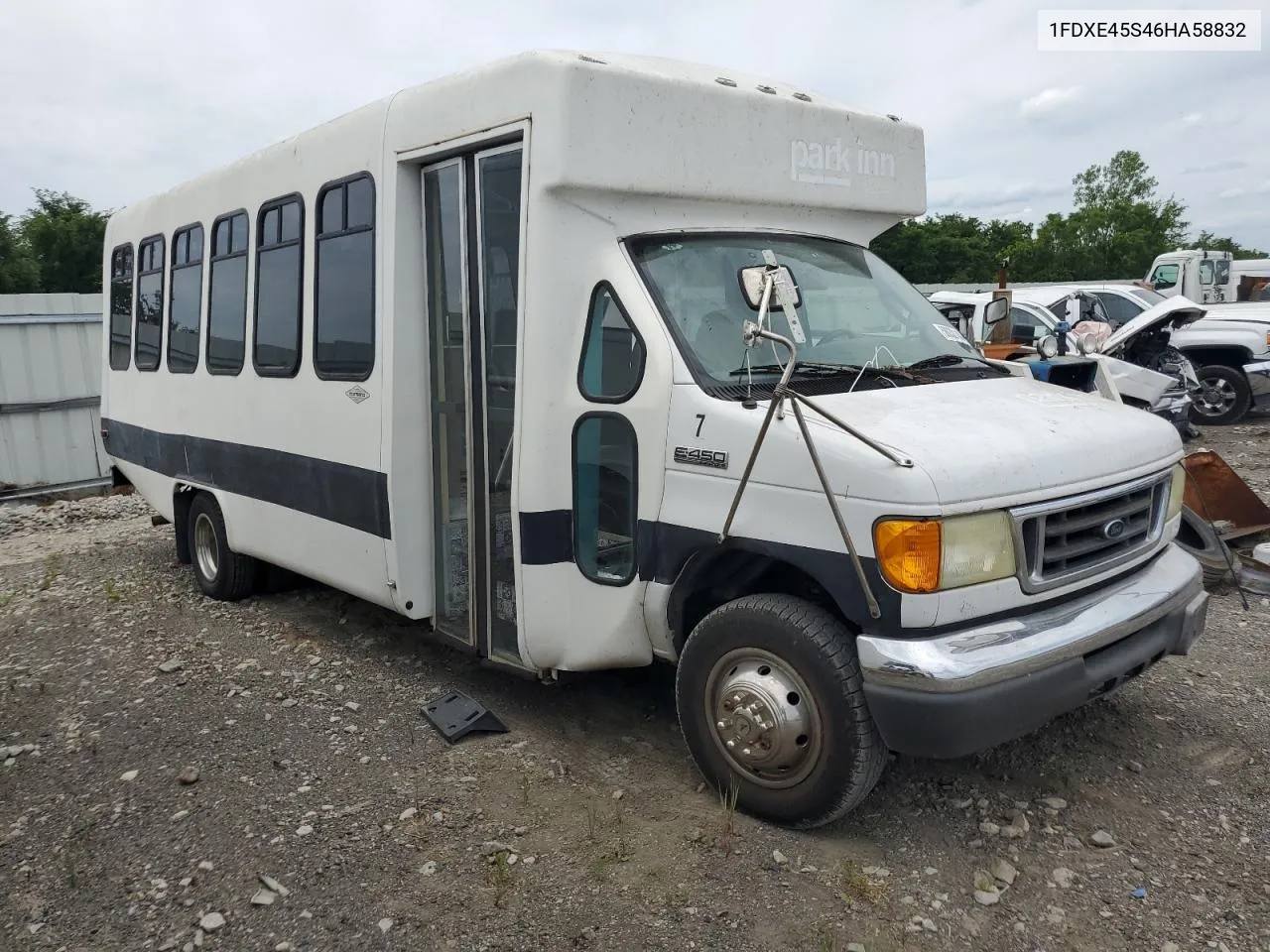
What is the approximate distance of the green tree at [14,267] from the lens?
27391 mm

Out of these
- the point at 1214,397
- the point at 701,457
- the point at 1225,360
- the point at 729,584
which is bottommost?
the point at 729,584

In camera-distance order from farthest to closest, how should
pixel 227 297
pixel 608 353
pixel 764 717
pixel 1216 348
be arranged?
pixel 1216 348, pixel 227 297, pixel 608 353, pixel 764 717

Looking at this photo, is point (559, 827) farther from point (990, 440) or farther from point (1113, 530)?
point (1113, 530)

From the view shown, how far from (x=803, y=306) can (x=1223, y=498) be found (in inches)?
178

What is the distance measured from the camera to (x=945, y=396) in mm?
3842

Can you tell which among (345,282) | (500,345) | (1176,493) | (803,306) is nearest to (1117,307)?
(1176,493)

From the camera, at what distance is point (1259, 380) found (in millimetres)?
14141

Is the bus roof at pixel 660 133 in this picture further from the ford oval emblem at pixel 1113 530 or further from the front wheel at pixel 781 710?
the ford oval emblem at pixel 1113 530

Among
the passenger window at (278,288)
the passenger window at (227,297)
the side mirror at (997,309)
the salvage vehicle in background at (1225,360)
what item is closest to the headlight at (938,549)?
the side mirror at (997,309)

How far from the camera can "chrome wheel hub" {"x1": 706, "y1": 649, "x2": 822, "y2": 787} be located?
11.5 feet

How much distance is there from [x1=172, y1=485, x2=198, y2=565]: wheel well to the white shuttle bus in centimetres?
181

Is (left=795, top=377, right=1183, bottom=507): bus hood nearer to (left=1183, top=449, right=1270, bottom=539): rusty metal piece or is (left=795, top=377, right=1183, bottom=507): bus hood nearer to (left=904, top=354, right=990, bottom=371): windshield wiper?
(left=904, top=354, right=990, bottom=371): windshield wiper

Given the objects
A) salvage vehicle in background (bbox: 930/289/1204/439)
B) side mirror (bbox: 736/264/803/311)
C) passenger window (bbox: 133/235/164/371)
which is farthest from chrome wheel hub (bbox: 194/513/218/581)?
salvage vehicle in background (bbox: 930/289/1204/439)

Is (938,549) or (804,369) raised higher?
(804,369)
